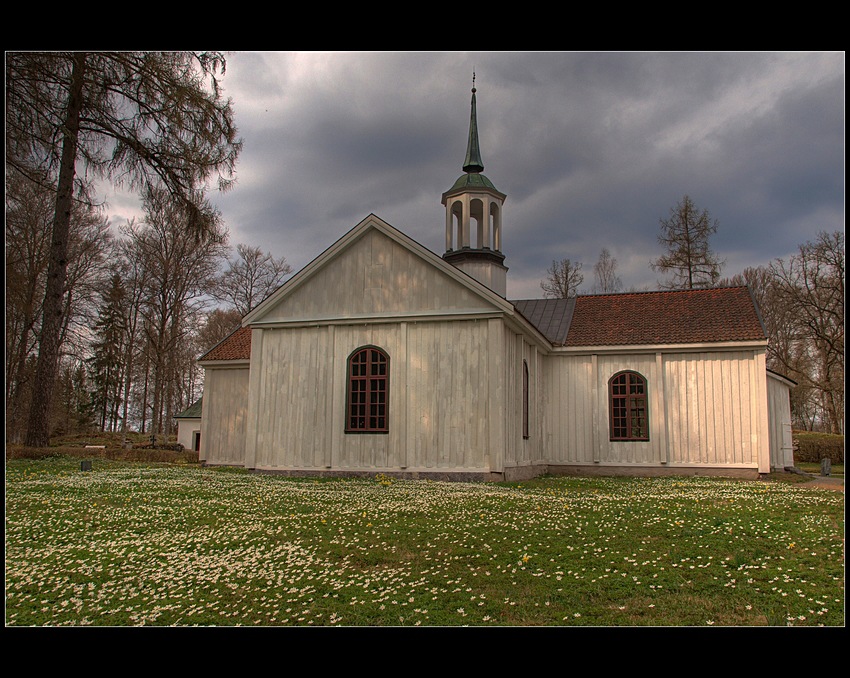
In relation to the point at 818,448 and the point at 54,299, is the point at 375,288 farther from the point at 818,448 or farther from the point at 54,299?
the point at 818,448

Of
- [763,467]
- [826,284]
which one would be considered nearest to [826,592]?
[763,467]

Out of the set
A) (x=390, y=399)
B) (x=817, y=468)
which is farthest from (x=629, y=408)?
(x=817, y=468)

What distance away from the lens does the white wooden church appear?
60.1 ft

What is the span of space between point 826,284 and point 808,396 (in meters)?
10.5

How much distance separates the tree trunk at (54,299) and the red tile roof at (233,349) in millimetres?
6744

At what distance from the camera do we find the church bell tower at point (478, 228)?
79.1ft

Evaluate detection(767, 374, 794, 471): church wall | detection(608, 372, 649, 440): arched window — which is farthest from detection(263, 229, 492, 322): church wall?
detection(767, 374, 794, 471): church wall

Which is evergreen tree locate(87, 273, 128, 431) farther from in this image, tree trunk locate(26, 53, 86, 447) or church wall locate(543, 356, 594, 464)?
church wall locate(543, 356, 594, 464)

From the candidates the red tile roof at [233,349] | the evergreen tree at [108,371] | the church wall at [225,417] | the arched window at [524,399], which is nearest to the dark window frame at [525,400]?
the arched window at [524,399]

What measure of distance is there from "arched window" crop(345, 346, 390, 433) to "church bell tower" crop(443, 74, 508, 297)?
6.23 metres

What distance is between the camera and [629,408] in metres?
22.3

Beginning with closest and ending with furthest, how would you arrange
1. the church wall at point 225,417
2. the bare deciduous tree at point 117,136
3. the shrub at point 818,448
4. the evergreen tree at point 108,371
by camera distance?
1. the bare deciduous tree at point 117,136
2. the church wall at point 225,417
3. the shrub at point 818,448
4. the evergreen tree at point 108,371

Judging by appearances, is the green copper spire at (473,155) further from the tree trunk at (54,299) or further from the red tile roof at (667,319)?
the tree trunk at (54,299)

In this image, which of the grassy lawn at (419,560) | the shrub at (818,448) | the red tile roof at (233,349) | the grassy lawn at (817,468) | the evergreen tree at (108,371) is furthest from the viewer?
the evergreen tree at (108,371)
